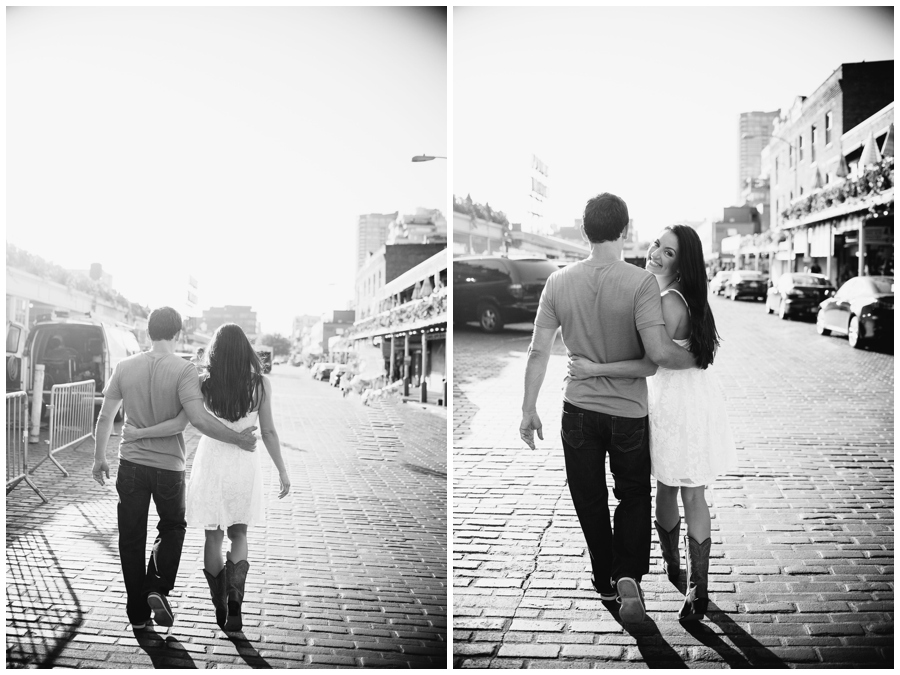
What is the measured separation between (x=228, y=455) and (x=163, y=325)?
0.65m

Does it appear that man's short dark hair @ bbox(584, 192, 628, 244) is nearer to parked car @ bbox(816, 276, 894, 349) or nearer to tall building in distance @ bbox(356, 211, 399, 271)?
tall building in distance @ bbox(356, 211, 399, 271)

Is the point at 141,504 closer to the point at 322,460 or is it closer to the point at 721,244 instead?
the point at 322,460

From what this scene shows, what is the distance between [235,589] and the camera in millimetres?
3354

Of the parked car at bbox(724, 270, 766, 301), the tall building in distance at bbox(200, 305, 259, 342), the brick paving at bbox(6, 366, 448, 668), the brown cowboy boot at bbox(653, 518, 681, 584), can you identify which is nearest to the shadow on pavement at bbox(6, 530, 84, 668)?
the brick paving at bbox(6, 366, 448, 668)

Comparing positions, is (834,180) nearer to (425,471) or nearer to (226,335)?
(425,471)

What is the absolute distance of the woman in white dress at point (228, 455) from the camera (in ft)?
10.5

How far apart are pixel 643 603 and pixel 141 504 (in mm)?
2131

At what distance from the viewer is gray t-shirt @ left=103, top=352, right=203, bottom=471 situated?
3.23 meters

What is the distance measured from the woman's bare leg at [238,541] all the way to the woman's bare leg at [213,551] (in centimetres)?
5

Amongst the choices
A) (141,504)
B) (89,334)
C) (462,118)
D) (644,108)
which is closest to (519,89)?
(462,118)

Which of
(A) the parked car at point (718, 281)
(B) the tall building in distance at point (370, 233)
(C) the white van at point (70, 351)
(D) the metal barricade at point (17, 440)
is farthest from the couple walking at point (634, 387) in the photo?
(D) the metal barricade at point (17, 440)

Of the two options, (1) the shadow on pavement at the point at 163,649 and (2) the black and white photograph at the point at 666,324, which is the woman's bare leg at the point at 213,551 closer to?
(1) the shadow on pavement at the point at 163,649

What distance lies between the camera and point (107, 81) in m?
4.20

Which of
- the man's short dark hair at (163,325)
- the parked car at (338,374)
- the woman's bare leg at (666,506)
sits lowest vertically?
the woman's bare leg at (666,506)
